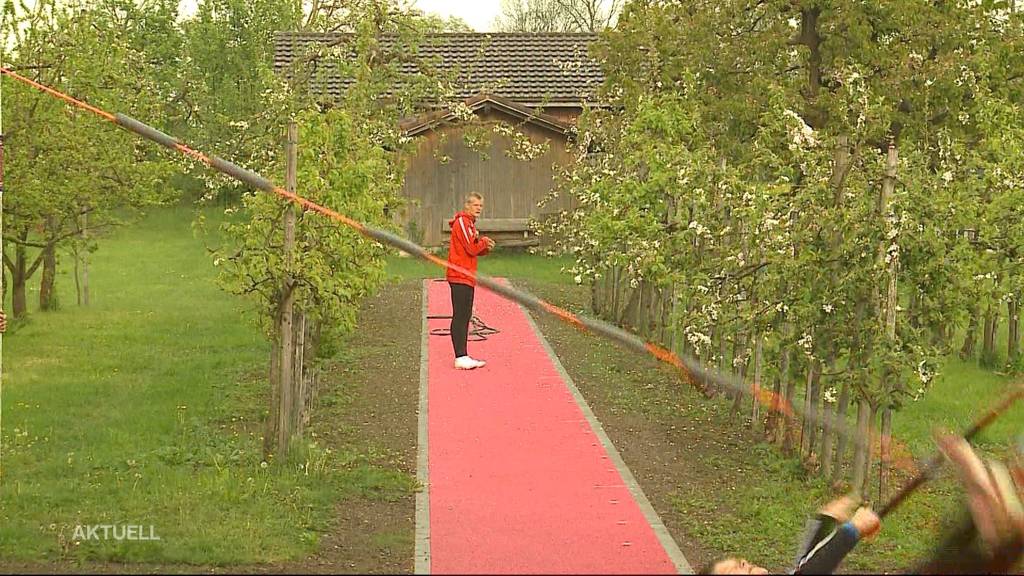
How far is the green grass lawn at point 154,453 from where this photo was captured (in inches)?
332

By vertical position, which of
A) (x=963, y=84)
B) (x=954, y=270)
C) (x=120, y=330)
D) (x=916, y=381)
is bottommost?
(x=120, y=330)

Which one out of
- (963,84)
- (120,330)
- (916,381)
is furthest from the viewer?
(120,330)

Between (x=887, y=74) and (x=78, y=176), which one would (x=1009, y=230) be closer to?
(x=887, y=74)

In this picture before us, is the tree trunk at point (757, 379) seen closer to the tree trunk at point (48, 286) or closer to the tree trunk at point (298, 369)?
the tree trunk at point (298, 369)

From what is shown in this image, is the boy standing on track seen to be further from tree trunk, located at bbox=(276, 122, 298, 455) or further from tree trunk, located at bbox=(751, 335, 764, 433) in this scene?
tree trunk, located at bbox=(751, 335, 764, 433)

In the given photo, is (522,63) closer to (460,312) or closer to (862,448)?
(460,312)

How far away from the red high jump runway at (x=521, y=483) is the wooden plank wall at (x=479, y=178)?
15559 millimetres

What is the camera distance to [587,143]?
2178 centimetres

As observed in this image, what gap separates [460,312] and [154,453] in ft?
13.7

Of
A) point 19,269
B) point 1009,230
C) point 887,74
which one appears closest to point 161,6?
point 19,269

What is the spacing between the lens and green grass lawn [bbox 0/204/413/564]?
8430 millimetres

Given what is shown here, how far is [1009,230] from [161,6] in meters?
43.1

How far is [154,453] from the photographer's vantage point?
10719mm

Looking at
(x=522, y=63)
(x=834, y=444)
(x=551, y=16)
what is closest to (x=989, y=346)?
(x=834, y=444)
